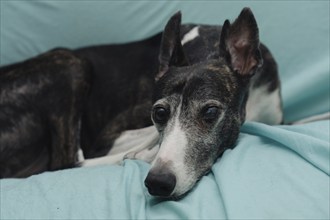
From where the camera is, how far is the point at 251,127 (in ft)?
8.41

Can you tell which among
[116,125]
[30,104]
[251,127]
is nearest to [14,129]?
[30,104]

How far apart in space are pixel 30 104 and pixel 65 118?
20 centimetres

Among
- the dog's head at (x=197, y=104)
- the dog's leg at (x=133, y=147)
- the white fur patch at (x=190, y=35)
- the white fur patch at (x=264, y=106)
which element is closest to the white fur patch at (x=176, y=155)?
the dog's head at (x=197, y=104)

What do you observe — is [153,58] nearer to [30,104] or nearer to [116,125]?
[116,125]

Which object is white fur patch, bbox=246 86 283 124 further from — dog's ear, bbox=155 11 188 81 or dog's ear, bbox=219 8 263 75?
dog's ear, bbox=155 11 188 81

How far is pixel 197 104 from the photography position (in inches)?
89.3

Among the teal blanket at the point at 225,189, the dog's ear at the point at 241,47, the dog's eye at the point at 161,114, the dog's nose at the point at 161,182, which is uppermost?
the dog's ear at the point at 241,47

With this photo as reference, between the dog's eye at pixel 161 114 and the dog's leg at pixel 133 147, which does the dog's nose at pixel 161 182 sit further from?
the dog's leg at pixel 133 147

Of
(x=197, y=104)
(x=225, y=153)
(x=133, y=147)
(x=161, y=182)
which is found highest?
(x=197, y=104)

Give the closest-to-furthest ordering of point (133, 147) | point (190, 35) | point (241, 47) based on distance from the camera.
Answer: point (241, 47) → point (133, 147) → point (190, 35)

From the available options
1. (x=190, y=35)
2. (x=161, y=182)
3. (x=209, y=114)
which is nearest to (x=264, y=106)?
(x=190, y=35)

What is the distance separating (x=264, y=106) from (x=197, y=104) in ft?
2.74

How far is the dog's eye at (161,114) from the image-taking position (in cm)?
232

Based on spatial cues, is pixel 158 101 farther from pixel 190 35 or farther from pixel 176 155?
pixel 190 35
